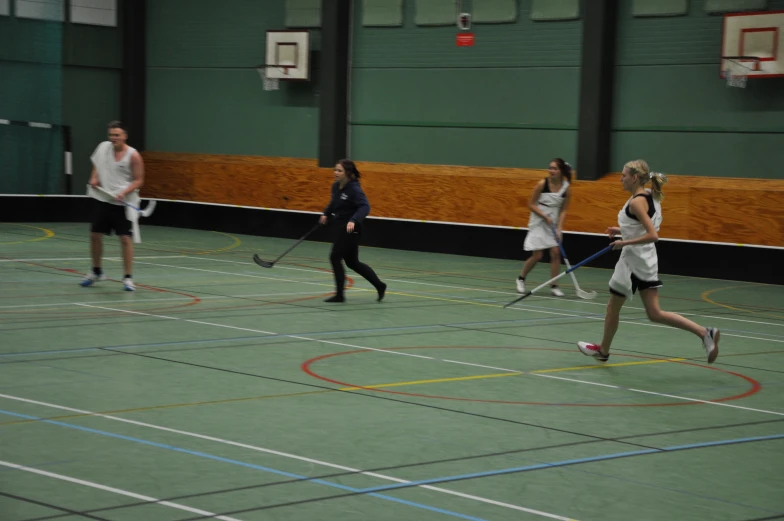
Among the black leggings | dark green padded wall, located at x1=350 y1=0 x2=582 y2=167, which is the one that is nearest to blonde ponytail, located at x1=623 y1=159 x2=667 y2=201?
the black leggings

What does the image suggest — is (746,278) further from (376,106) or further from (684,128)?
(376,106)

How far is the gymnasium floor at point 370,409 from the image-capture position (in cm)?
566

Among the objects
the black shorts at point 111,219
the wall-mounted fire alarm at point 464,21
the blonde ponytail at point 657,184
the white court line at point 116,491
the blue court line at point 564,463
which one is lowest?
the blue court line at point 564,463

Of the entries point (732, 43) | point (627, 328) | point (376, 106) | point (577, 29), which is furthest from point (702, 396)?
point (376, 106)

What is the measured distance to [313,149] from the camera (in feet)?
85.7

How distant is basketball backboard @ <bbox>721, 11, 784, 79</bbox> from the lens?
18.9 m

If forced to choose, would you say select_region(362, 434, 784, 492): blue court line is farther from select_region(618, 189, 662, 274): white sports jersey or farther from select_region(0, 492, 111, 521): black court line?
select_region(618, 189, 662, 274): white sports jersey

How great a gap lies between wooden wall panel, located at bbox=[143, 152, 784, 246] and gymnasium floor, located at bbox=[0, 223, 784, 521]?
15.4 feet

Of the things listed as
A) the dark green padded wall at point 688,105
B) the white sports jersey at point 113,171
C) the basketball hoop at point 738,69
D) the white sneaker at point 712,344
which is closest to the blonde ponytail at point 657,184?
the white sneaker at point 712,344

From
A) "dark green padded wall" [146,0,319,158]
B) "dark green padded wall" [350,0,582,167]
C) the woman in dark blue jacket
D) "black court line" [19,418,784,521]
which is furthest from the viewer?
"dark green padded wall" [146,0,319,158]

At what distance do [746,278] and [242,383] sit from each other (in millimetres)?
12306

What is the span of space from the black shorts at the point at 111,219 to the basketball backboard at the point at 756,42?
424 inches

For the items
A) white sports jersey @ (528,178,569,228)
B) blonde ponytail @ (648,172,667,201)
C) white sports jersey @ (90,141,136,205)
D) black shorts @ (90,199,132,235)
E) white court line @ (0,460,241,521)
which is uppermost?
blonde ponytail @ (648,172,667,201)

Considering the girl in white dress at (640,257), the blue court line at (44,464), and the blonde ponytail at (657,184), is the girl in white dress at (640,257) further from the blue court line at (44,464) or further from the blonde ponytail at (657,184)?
the blue court line at (44,464)
